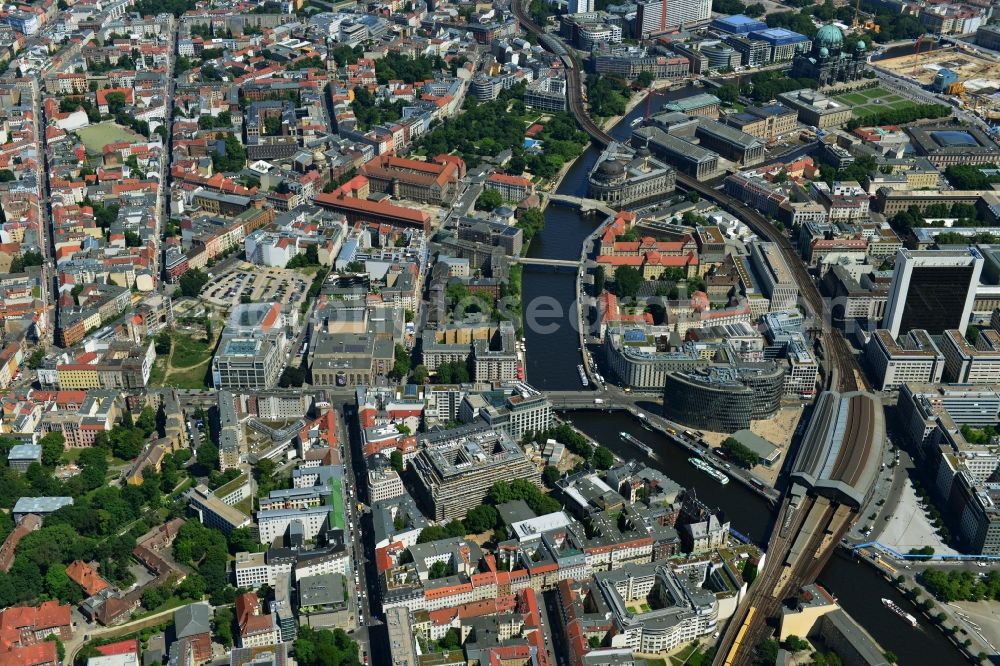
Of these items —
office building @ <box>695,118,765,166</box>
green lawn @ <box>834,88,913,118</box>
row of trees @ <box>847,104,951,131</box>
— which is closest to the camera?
office building @ <box>695,118,765,166</box>

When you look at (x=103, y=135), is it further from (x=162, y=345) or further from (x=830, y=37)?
(x=830, y=37)

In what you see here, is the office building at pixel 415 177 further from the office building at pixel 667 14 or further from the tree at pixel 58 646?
the tree at pixel 58 646

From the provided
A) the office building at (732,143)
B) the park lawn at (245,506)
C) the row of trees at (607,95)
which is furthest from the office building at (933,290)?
the row of trees at (607,95)

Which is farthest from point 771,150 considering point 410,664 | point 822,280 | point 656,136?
point 410,664

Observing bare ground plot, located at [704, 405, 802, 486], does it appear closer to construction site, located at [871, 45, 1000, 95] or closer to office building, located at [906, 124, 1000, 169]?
office building, located at [906, 124, 1000, 169]

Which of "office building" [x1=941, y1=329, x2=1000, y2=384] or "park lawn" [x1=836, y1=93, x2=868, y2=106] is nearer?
"office building" [x1=941, y1=329, x2=1000, y2=384]

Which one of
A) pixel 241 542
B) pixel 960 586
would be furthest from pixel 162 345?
pixel 960 586

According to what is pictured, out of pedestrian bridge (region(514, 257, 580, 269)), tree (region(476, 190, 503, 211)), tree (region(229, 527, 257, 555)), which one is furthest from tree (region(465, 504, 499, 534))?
tree (region(476, 190, 503, 211))
